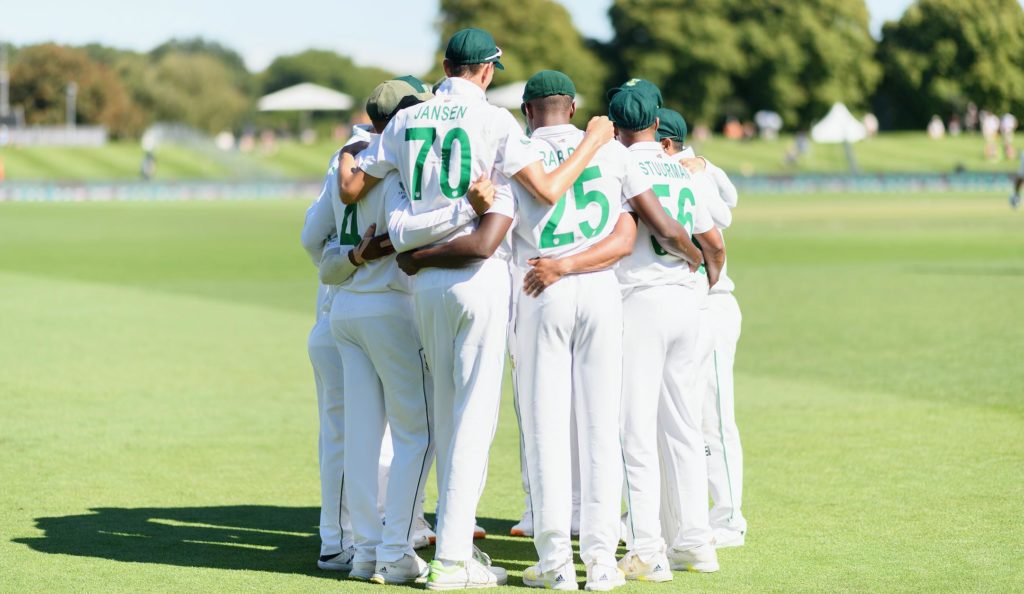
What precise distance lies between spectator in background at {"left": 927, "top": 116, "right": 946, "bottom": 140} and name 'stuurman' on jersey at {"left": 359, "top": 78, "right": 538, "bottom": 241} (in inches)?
3097

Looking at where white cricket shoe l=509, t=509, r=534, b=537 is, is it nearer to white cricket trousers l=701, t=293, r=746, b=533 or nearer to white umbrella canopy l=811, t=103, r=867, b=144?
white cricket trousers l=701, t=293, r=746, b=533

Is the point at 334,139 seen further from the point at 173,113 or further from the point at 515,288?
the point at 515,288

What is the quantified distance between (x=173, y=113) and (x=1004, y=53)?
70.0 meters

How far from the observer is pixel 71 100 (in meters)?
Result: 101

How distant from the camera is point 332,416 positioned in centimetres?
648

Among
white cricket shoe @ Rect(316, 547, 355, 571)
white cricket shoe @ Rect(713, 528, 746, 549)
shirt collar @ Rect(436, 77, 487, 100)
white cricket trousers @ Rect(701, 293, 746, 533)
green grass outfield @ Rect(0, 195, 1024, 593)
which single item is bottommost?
green grass outfield @ Rect(0, 195, 1024, 593)

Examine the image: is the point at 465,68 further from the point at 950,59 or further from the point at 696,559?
the point at 950,59

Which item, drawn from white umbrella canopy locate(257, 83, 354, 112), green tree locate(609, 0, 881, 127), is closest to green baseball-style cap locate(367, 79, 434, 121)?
white umbrella canopy locate(257, 83, 354, 112)

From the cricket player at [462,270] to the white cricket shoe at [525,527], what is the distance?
1.13 meters

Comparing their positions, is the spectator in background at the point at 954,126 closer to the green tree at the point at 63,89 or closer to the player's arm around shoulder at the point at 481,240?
the green tree at the point at 63,89

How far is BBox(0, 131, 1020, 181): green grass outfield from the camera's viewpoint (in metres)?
70.9

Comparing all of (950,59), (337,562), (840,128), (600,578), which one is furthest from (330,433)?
(950,59)

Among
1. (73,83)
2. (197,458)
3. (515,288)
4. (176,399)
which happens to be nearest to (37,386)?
(176,399)

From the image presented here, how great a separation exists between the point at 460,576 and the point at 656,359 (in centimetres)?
125
